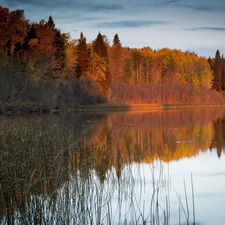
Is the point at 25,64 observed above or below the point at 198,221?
above

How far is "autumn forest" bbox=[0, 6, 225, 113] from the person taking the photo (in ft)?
117

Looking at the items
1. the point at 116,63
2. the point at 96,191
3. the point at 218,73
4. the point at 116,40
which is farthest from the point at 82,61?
the point at 96,191

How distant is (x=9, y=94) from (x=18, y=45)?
8.83 m

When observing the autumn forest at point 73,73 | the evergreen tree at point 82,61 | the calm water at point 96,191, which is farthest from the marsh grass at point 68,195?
the evergreen tree at point 82,61

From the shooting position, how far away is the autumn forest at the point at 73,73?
35750mm

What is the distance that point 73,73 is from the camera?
47.6 meters

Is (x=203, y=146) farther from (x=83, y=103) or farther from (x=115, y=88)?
(x=115, y=88)

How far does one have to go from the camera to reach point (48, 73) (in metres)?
40.5

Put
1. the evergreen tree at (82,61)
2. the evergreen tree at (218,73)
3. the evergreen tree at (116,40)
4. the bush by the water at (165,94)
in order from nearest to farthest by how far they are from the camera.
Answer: the evergreen tree at (82,61) → the bush by the water at (165,94) → the evergreen tree at (116,40) → the evergreen tree at (218,73)

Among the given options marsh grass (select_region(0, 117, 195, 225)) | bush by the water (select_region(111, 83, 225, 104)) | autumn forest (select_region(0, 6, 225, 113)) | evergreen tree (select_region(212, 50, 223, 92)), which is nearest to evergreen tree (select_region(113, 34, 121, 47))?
autumn forest (select_region(0, 6, 225, 113))

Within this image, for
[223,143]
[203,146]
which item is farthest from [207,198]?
[223,143]

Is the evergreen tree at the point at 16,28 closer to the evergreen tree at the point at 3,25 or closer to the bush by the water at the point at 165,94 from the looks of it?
the evergreen tree at the point at 3,25

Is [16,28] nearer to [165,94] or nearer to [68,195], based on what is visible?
[165,94]

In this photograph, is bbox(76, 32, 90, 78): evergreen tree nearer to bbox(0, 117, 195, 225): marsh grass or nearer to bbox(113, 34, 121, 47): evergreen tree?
bbox(113, 34, 121, 47): evergreen tree
